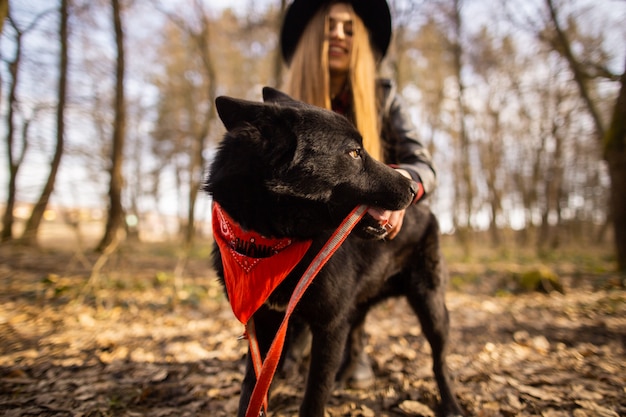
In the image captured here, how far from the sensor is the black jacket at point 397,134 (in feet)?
7.66

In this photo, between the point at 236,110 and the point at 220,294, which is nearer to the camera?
the point at 236,110

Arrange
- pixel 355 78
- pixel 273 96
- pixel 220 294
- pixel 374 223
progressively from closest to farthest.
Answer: pixel 374 223
pixel 273 96
pixel 355 78
pixel 220 294

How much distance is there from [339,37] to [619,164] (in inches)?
230

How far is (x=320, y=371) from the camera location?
1.77m

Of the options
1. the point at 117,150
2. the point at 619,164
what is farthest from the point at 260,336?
the point at 117,150

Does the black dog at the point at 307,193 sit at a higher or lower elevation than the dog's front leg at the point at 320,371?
higher

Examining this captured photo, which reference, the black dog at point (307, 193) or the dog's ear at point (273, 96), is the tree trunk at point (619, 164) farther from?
the dog's ear at point (273, 96)

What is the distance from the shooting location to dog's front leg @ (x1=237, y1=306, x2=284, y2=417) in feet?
6.22

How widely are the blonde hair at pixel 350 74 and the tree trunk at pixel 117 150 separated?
5.66 meters

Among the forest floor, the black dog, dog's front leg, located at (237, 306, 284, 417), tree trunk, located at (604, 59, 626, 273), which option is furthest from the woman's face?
tree trunk, located at (604, 59, 626, 273)

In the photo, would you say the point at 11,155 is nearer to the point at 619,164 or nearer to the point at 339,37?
the point at 339,37

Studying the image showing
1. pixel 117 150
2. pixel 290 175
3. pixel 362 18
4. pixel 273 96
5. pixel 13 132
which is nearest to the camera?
pixel 290 175

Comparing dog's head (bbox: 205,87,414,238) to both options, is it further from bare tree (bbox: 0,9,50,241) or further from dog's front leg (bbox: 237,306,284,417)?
bare tree (bbox: 0,9,50,241)

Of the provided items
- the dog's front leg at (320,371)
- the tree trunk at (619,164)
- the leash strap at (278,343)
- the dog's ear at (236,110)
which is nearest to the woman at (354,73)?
the dog's ear at (236,110)
